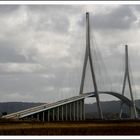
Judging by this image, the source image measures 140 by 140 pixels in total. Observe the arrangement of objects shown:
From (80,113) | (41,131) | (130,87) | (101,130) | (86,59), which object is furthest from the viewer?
(130,87)

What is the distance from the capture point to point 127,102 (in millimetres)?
127562

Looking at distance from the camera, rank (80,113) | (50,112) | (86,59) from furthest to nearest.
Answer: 1. (80,113)
2. (50,112)
3. (86,59)

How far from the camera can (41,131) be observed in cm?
3048

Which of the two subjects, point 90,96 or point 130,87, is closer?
point 90,96

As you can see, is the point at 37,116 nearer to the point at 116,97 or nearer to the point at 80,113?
the point at 80,113

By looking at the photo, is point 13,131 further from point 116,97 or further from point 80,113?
point 116,97

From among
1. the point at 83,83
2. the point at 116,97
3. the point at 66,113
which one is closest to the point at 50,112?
the point at 66,113

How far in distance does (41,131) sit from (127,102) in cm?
9870

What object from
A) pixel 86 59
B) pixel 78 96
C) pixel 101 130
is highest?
pixel 86 59

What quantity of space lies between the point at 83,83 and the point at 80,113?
59.5 ft

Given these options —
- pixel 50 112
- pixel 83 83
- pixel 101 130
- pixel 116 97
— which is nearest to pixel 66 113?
pixel 50 112

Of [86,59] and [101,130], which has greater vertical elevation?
[86,59]

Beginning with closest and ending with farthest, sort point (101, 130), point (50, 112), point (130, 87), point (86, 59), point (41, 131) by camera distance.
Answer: point (41, 131)
point (101, 130)
point (86, 59)
point (50, 112)
point (130, 87)

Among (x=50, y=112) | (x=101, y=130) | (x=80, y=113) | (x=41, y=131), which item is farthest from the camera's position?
(x=80, y=113)
